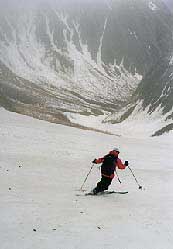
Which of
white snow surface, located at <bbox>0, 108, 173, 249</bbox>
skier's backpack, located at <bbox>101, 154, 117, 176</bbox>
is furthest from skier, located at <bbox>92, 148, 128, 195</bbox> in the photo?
white snow surface, located at <bbox>0, 108, 173, 249</bbox>

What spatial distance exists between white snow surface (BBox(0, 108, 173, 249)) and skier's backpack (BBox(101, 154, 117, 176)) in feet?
2.76

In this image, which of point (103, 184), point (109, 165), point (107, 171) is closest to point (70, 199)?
point (103, 184)

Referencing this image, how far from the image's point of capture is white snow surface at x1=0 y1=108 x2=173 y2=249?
1170cm

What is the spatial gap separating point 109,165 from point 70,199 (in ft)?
7.62

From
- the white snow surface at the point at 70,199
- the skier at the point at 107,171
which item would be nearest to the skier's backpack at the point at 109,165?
the skier at the point at 107,171

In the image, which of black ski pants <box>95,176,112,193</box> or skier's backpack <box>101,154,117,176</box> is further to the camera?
skier's backpack <box>101,154,117,176</box>

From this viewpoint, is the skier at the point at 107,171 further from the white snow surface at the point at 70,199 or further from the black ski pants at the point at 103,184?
the white snow surface at the point at 70,199

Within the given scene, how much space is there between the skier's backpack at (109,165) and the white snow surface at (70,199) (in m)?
0.84

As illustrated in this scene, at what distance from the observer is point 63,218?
13.2m

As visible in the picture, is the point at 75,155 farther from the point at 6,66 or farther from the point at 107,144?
the point at 6,66

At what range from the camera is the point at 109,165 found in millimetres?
17875

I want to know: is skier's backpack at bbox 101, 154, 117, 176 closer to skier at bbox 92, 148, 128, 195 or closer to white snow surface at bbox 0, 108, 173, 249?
skier at bbox 92, 148, 128, 195

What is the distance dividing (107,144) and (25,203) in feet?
66.3

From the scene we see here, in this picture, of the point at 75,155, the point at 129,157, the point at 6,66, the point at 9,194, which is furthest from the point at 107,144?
the point at 6,66
